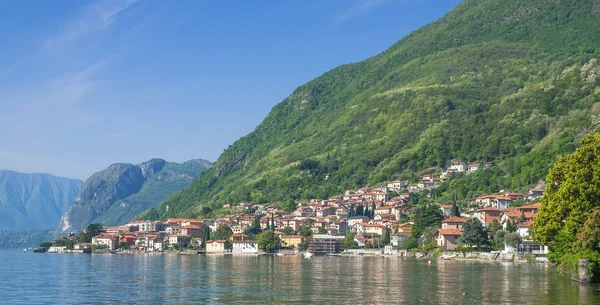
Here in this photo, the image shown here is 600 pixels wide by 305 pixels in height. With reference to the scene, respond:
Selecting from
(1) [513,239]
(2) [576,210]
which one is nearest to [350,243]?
(1) [513,239]

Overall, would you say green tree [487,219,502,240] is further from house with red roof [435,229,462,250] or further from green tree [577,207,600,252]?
green tree [577,207,600,252]

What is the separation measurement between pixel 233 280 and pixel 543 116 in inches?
5169

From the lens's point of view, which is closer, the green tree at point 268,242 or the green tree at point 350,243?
the green tree at point 350,243

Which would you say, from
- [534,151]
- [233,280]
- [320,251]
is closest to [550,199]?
[233,280]

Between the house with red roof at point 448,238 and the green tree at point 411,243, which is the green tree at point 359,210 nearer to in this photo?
the green tree at point 411,243

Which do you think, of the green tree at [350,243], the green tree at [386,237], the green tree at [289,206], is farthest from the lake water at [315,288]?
the green tree at [289,206]

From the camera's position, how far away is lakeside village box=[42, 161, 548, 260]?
109438 millimetres

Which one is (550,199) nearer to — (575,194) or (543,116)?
(575,194)

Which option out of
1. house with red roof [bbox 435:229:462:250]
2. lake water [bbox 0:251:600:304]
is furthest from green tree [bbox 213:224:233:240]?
lake water [bbox 0:251:600:304]

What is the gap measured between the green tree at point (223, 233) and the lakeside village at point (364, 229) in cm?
24

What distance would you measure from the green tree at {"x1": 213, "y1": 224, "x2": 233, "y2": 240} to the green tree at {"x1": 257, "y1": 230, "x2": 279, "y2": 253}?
465 inches

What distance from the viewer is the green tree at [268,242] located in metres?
152

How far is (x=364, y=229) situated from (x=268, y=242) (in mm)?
20139

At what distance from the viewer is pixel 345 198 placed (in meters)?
190
